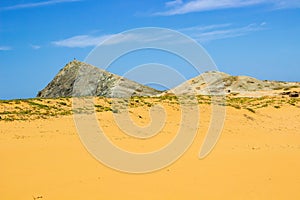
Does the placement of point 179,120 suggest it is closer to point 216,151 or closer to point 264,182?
point 216,151

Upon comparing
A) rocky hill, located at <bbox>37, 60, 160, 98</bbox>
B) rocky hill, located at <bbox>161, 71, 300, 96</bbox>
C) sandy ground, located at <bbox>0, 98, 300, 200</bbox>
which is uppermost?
rocky hill, located at <bbox>161, 71, 300, 96</bbox>

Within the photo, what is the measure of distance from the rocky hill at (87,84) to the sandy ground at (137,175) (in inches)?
819

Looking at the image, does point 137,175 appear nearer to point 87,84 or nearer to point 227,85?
point 87,84

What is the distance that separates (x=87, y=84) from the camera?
43.2m

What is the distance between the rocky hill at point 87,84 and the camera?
42.0 m

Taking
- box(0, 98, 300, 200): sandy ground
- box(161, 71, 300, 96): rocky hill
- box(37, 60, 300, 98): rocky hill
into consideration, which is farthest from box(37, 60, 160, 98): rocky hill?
box(0, 98, 300, 200): sandy ground

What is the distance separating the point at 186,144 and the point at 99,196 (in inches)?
345

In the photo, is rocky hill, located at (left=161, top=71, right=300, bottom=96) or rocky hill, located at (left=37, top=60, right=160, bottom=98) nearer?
rocky hill, located at (left=37, top=60, right=160, bottom=98)

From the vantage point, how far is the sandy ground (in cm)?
988

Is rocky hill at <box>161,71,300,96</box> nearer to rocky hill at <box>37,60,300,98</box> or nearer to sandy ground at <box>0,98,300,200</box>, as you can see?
→ rocky hill at <box>37,60,300,98</box>

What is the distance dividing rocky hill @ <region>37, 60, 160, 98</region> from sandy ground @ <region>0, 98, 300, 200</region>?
20.8 metres

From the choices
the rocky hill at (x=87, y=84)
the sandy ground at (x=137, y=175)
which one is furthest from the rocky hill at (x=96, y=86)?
the sandy ground at (x=137, y=175)

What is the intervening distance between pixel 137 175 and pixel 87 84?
32683 mm

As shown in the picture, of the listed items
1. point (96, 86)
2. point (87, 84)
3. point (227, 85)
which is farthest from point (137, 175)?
point (227, 85)
